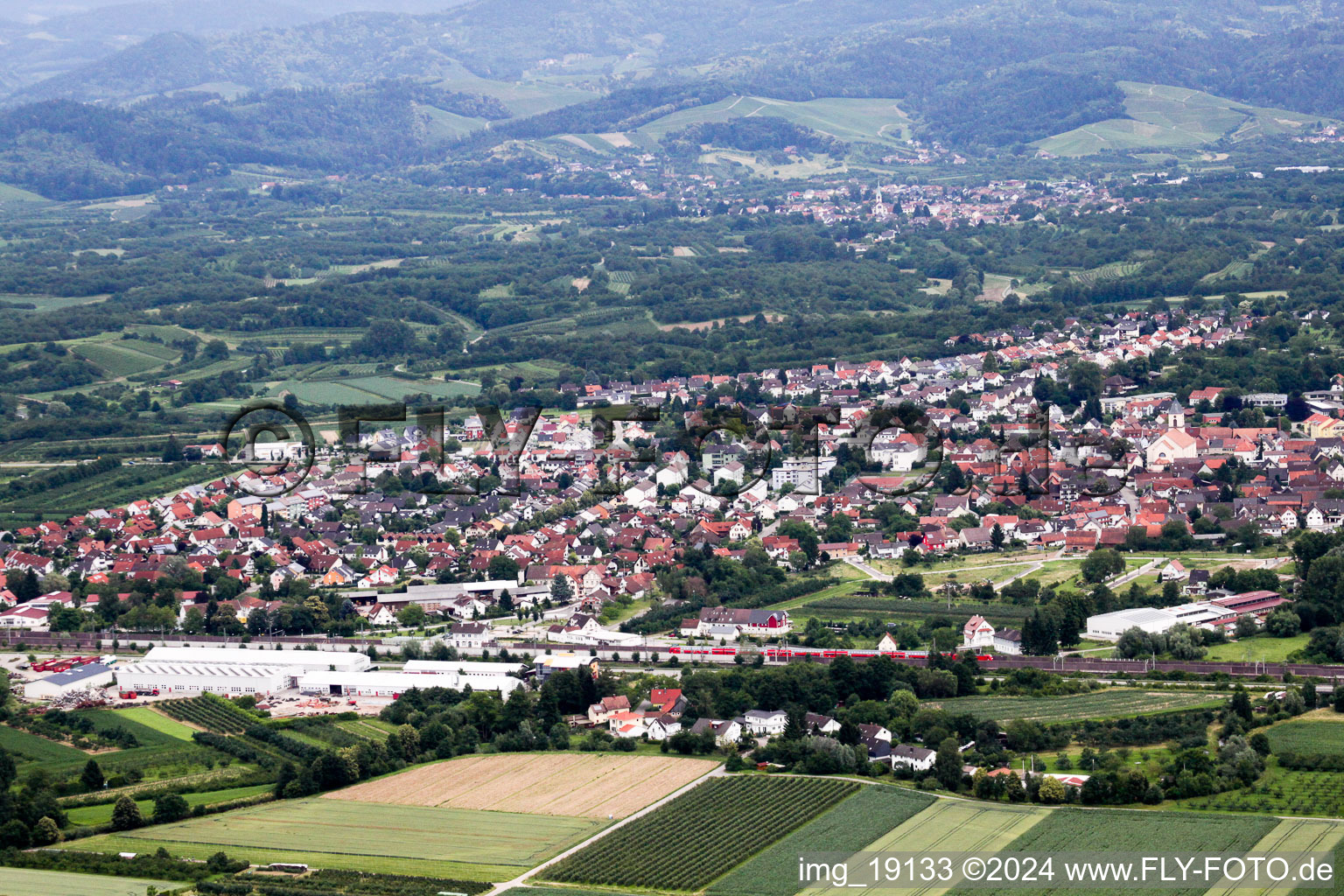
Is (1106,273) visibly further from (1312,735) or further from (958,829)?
(958,829)

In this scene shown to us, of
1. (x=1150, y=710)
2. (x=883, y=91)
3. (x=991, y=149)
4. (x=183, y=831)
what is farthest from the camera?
(x=883, y=91)

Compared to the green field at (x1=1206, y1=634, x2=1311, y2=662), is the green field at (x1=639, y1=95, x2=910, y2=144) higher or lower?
higher

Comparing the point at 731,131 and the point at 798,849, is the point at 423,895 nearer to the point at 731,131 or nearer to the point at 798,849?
the point at 798,849

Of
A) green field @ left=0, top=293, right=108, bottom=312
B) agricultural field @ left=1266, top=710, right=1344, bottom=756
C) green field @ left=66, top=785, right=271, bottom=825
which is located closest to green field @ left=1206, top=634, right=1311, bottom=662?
agricultural field @ left=1266, top=710, right=1344, bottom=756

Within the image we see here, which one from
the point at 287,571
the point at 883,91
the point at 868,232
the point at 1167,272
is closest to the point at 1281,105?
the point at 883,91

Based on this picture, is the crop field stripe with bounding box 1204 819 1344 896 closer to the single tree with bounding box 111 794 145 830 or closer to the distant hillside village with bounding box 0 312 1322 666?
the distant hillside village with bounding box 0 312 1322 666

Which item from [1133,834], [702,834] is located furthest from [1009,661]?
[702,834]

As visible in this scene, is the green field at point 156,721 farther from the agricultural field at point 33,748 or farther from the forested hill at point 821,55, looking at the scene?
the forested hill at point 821,55
